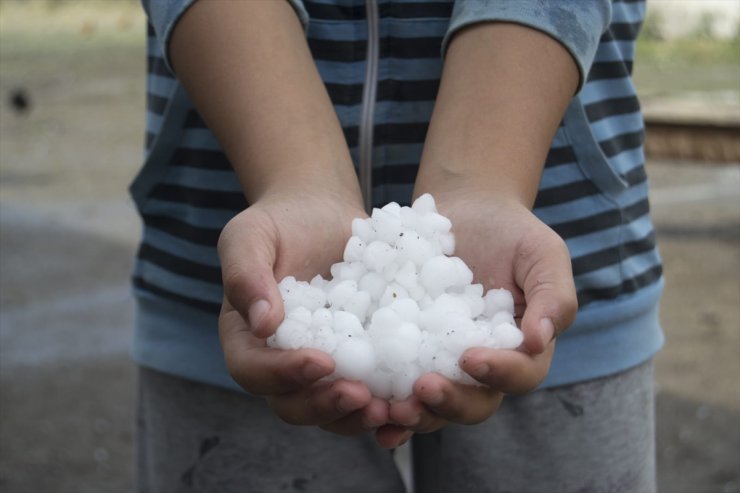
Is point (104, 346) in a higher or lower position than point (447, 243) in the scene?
lower

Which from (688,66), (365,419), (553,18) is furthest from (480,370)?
(688,66)

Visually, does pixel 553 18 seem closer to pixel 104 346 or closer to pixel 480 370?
pixel 480 370

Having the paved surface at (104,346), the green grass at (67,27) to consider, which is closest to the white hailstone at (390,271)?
the paved surface at (104,346)

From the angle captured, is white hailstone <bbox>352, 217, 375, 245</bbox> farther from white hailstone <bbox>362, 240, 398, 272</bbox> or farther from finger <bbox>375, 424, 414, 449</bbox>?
finger <bbox>375, 424, 414, 449</bbox>

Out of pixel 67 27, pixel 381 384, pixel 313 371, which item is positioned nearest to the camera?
pixel 313 371

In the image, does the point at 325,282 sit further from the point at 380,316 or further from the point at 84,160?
the point at 84,160

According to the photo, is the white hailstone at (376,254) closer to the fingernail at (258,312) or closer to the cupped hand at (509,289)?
the cupped hand at (509,289)

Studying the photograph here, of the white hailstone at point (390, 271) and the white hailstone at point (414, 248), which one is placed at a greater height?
the white hailstone at point (414, 248)

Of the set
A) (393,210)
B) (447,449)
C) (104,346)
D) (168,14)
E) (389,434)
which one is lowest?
(104,346)
